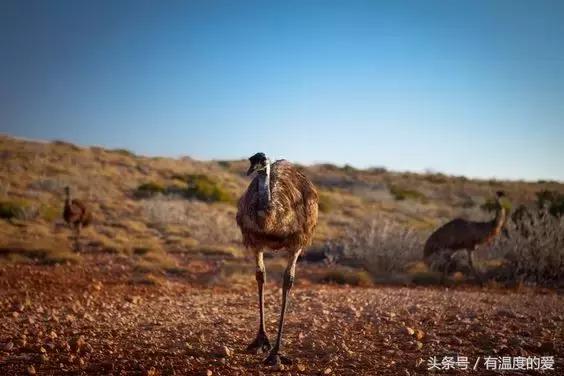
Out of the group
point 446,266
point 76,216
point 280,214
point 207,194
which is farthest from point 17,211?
point 280,214

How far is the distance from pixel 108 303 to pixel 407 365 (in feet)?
16.0

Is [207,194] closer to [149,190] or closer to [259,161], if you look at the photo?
[149,190]

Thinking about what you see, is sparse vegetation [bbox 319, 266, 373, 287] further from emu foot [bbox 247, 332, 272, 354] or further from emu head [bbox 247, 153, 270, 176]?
emu head [bbox 247, 153, 270, 176]

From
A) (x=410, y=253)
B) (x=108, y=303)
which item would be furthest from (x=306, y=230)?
(x=410, y=253)

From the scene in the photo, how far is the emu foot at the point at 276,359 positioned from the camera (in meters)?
4.78

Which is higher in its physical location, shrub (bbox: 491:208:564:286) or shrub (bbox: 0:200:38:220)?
shrub (bbox: 491:208:564:286)

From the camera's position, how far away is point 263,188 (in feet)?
15.8

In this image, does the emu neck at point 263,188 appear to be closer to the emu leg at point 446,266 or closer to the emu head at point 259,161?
the emu head at point 259,161

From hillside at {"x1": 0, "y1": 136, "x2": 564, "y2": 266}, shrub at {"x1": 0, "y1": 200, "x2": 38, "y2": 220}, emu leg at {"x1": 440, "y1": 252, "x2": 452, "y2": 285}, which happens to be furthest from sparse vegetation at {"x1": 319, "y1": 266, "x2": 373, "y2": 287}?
shrub at {"x1": 0, "y1": 200, "x2": 38, "y2": 220}

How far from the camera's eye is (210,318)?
6.87 m

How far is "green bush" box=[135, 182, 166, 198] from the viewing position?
27794mm

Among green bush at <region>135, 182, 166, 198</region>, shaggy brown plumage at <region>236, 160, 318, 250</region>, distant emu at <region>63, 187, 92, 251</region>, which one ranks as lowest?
distant emu at <region>63, 187, 92, 251</region>

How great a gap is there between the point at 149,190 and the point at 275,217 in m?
24.4

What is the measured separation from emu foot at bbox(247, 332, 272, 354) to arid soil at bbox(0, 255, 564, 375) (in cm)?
11
